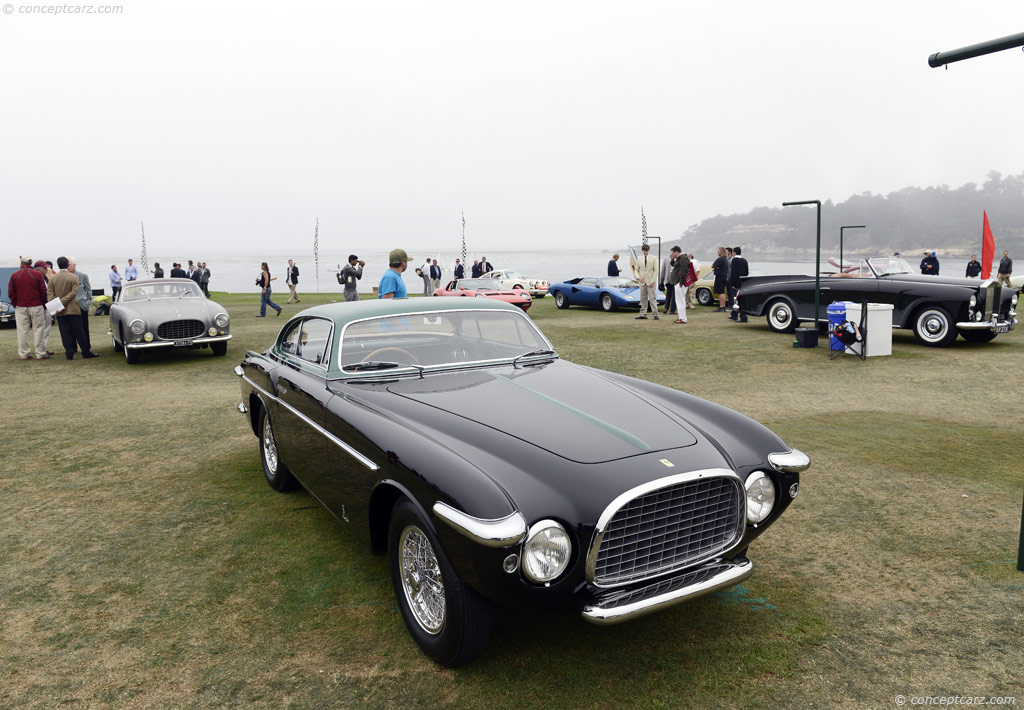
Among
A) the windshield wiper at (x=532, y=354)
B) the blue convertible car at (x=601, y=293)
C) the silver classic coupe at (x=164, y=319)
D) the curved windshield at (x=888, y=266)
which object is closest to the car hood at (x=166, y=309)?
the silver classic coupe at (x=164, y=319)

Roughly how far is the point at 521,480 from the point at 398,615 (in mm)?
1178

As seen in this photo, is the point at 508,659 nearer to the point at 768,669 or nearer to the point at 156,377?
the point at 768,669

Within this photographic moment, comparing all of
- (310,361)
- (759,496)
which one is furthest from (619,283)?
(759,496)

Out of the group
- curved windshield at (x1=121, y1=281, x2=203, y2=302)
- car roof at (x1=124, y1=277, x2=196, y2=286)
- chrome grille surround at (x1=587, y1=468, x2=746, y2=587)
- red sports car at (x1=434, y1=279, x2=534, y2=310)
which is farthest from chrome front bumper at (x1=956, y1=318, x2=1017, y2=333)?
car roof at (x1=124, y1=277, x2=196, y2=286)

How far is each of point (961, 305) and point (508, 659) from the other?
12.2m

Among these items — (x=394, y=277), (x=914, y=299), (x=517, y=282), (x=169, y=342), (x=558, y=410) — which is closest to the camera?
(x=558, y=410)

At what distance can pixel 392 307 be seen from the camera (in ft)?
15.8

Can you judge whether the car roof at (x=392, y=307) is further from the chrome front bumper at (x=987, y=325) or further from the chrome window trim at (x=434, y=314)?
the chrome front bumper at (x=987, y=325)

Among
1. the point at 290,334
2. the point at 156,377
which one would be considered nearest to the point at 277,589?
the point at 290,334

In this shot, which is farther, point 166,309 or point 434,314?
point 166,309

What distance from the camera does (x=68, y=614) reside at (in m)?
3.61

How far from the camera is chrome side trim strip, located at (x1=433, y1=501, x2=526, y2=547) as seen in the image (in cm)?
268

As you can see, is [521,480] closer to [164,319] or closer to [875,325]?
[875,325]

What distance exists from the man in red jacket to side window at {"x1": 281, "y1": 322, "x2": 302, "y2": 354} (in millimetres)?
9073
